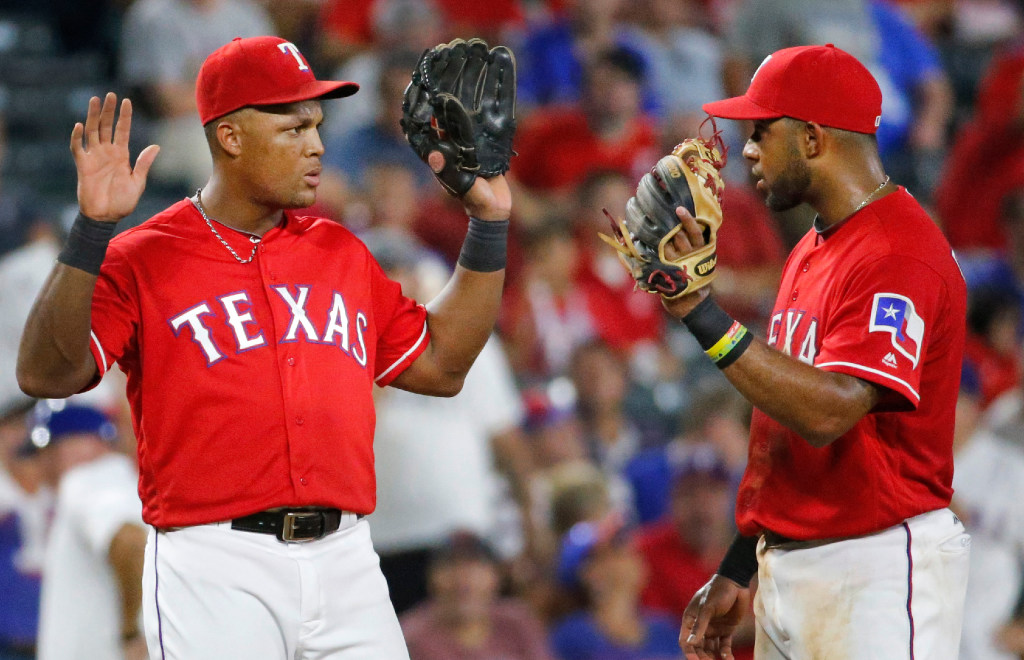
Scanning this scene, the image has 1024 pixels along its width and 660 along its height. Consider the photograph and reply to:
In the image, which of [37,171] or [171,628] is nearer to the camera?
[171,628]

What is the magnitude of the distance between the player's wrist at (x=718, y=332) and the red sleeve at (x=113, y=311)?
129cm

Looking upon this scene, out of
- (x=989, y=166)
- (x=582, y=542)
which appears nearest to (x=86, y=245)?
(x=582, y=542)

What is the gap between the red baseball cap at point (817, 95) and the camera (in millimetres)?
3277

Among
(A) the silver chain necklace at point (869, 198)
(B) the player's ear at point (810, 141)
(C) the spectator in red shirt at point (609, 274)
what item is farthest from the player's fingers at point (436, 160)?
(C) the spectator in red shirt at point (609, 274)

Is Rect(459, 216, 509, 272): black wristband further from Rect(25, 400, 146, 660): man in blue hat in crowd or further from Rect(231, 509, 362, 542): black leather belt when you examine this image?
Rect(25, 400, 146, 660): man in blue hat in crowd

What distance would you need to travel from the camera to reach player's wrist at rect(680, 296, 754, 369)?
3031 mm

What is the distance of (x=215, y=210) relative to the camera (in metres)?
3.39

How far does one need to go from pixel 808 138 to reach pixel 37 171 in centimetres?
600

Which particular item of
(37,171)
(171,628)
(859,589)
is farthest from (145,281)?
(37,171)

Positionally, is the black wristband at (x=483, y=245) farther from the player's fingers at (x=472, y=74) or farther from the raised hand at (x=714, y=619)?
the raised hand at (x=714, y=619)

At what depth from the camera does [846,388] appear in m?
3.02

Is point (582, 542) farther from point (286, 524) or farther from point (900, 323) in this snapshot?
point (900, 323)

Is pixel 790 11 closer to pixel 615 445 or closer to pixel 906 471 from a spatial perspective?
pixel 615 445

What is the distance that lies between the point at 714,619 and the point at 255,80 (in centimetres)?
186
